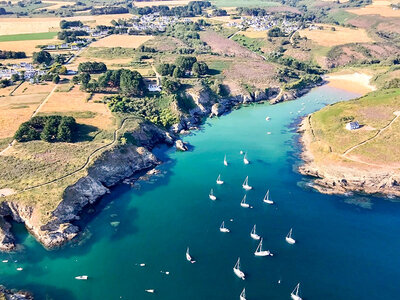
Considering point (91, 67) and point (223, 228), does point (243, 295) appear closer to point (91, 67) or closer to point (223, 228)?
point (223, 228)

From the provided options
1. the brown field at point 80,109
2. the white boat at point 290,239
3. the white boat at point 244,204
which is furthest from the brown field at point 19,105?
the white boat at point 290,239

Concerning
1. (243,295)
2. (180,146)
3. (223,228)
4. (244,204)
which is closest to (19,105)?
(180,146)

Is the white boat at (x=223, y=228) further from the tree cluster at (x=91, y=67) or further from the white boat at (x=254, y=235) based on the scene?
the tree cluster at (x=91, y=67)

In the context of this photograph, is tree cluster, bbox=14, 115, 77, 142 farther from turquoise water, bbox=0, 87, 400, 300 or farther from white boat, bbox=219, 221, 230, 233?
white boat, bbox=219, 221, 230, 233

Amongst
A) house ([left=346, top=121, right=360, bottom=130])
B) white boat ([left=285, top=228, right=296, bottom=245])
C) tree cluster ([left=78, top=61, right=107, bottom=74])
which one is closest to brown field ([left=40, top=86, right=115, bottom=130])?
tree cluster ([left=78, top=61, right=107, bottom=74])

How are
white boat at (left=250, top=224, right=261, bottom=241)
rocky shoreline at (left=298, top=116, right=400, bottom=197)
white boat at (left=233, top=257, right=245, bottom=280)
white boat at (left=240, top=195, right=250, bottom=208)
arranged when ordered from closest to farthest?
white boat at (left=233, top=257, right=245, bottom=280), white boat at (left=250, top=224, right=261, bottom=241), white boat at (left=240, top=195, right=250, bottom=208), rocky shoreline at (left=298, top=116, right=400, bottom=197)
